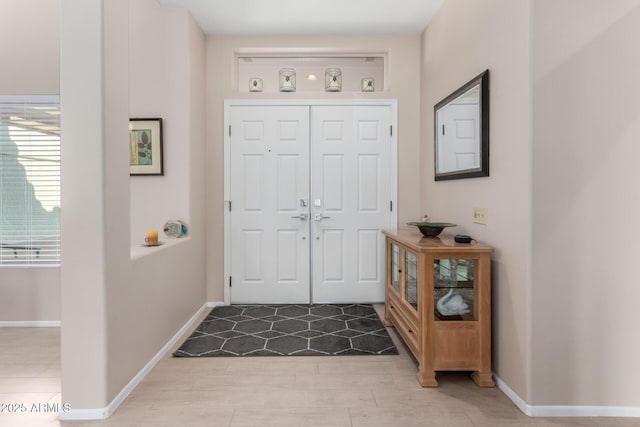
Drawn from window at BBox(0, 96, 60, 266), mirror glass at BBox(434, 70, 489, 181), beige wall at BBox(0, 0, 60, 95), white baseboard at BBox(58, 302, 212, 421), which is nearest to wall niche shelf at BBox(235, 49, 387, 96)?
mirror glass at BBox(434, 70, 489, 181)

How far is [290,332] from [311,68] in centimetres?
280

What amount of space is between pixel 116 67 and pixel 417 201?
3058mm

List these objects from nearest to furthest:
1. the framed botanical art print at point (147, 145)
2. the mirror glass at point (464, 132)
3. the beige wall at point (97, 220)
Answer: the beige wall at point (97, 220)
the mirror glass at point (464, 132)
the framed botanical art print at point (147, 145)

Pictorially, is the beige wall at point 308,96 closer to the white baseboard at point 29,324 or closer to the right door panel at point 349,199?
the right door panel at point 349,199

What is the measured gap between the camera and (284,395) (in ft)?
7.42

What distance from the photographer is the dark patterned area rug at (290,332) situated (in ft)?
9.56

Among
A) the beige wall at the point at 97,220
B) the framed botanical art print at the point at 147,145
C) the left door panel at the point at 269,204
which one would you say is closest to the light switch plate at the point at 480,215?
the left door panel at the point at 269,204

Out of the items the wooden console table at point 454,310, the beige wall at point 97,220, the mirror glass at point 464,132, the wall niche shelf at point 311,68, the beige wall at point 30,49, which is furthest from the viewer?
the wall niche shelf at point 311,68

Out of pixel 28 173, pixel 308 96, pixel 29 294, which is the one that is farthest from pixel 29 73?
pixel 308 96

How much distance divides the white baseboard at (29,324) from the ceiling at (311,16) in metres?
3.08

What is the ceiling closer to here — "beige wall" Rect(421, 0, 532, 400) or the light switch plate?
"beige wall" Rect(421, 0, 532, 400)

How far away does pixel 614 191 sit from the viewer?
2.03m

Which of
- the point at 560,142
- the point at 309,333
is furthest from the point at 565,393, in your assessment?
the point at 309,333

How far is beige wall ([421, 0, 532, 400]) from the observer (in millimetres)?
2082
